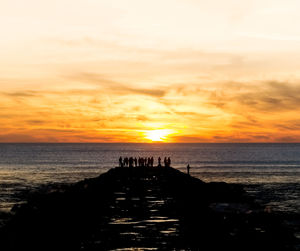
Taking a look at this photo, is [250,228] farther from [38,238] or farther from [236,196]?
[236,196]

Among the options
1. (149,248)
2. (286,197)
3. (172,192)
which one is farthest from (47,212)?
(286,197)

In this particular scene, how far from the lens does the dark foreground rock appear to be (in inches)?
691

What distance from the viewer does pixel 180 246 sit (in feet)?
58.8

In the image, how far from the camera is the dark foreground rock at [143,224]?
17.6 metres

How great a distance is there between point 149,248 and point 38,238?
187 inches

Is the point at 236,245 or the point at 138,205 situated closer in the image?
the point at 236,245

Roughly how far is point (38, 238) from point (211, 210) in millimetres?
9112

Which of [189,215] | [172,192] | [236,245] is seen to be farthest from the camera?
[172,192]

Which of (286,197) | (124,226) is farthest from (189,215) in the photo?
(286,197)

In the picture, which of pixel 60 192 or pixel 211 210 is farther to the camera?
pixel 60 192

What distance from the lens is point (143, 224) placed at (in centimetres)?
2244

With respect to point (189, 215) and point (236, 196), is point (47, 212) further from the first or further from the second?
point (236, 196)

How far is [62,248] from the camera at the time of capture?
1731cm

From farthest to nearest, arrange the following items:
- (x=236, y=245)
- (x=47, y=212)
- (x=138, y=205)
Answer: (x=138, y=205)
(x=47, y=212)
(x=236, y=245)
